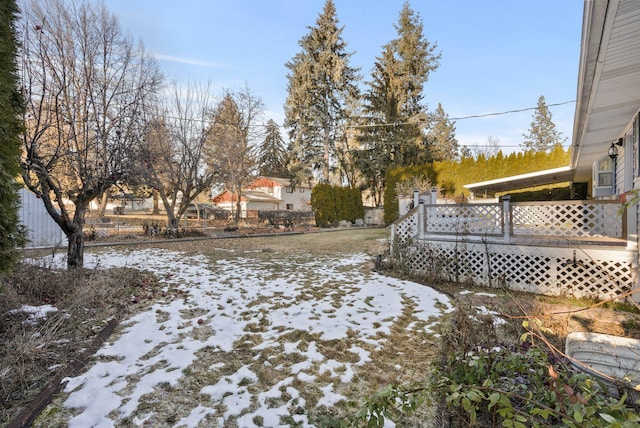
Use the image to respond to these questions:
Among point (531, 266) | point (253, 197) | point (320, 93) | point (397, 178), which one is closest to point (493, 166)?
point (397, 178)

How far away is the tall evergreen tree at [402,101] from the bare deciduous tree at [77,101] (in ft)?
71.8

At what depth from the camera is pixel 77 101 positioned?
646 centimetres

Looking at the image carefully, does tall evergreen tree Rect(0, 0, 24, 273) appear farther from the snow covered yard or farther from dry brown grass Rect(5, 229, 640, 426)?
the snow covered yard

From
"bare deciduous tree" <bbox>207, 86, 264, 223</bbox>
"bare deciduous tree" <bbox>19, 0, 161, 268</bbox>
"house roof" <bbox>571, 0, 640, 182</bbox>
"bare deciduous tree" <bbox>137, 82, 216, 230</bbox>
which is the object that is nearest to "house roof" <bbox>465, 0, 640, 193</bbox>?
"house roof" <bbox>571, 0, 640, 182</bbox>

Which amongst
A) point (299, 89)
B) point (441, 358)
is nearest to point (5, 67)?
point (441, 358)

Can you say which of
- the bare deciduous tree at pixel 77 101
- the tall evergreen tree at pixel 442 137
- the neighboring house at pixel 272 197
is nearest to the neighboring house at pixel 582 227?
the bare deciduous tree at pixel 77 101

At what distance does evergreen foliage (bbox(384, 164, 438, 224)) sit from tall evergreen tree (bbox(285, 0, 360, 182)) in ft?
17.8

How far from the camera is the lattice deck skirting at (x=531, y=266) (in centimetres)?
487

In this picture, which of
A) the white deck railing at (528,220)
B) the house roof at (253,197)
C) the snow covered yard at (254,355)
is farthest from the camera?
the house roof at (253,197)

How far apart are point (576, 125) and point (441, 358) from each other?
5.69m

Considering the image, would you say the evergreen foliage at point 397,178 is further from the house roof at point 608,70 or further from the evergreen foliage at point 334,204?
the house roof at point 608,70

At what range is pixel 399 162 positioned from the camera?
2722 centimetres

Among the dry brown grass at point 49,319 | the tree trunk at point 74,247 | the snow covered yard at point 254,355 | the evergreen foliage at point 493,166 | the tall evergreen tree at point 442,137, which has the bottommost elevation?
the snow covered yard at point 254,355

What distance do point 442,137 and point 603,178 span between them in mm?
25015
